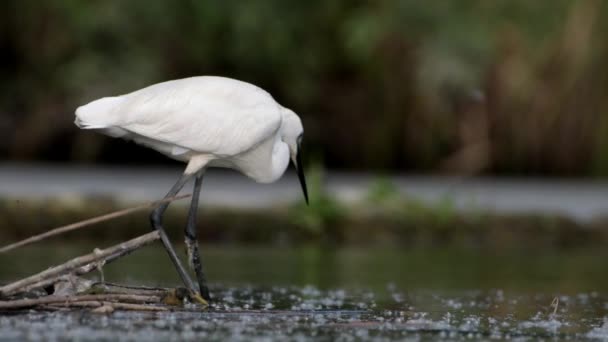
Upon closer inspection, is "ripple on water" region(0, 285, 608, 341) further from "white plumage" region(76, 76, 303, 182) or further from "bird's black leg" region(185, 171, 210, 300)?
"white plumage" region(76, 76, 303, 182)

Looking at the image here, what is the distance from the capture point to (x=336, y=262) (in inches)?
480

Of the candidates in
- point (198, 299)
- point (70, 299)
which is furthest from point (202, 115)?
point (70, 299)

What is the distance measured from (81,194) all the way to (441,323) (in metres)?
7.03

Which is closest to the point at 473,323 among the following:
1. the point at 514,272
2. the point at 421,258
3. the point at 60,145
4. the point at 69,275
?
the point at 69,275

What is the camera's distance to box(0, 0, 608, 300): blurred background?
20375 mm

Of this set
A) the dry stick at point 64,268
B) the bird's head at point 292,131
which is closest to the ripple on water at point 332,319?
the dry stick at point 64,268

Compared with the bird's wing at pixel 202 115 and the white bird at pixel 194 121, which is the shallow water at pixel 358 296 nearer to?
the white bird at pixel 194 121

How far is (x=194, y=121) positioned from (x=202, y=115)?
61mm

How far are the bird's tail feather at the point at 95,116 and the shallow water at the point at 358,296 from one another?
4.11 feet

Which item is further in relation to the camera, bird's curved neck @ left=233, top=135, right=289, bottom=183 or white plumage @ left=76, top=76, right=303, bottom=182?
bird's curved neck @ left=233, top=135, right=289, bottom=183

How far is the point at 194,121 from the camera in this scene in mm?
8273

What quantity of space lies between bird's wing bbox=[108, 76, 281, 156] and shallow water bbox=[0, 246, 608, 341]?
Result: 1.01m

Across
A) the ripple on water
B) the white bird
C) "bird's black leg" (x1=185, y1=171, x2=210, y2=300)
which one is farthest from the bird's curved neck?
the ripple on water

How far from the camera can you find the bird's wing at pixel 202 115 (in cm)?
821
